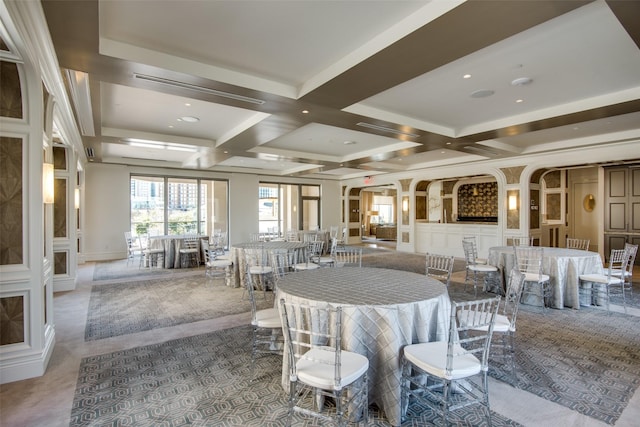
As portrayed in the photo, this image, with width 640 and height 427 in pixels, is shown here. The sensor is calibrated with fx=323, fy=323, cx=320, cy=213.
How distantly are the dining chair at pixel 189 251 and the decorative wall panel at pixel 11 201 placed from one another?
18.8 ft

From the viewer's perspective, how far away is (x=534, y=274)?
203 inches

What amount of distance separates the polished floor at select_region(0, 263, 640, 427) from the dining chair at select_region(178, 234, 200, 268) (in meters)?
4.76

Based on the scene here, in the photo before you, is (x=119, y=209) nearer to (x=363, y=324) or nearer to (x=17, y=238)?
(x=17, y=238)

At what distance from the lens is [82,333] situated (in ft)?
13.5

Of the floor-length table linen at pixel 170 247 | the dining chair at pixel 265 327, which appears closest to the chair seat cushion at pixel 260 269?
the dining chair at pixel 265 327

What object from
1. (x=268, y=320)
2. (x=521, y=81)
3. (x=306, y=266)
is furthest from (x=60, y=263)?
(x=521, y=81)

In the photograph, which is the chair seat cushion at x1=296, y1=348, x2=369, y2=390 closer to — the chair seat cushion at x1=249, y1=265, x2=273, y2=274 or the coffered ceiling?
the coffered ceiling

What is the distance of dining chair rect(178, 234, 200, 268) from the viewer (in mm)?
8781

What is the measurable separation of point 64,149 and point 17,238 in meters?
4.20

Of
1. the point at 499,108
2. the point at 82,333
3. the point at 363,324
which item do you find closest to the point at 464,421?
the point at 363,324

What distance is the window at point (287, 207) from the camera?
44.6 feet

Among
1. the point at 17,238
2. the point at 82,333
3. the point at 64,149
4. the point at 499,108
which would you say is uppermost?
the point at 499,108

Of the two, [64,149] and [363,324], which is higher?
[64,149]

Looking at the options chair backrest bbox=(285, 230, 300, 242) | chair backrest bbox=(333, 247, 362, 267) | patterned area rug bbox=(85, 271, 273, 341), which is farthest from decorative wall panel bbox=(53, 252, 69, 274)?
chair backrest bbox=(285, 230, 300, 242)
